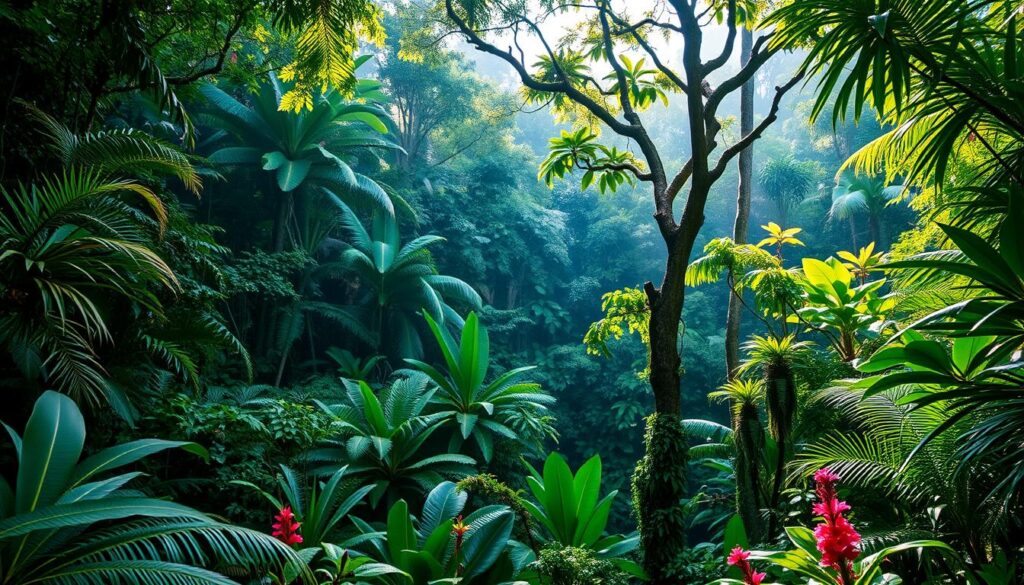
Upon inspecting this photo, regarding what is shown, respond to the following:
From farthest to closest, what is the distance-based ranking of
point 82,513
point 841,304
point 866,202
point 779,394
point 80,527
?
point 866,202 → point 841,304 → point 779,394 → point 80,527 → point 82,513

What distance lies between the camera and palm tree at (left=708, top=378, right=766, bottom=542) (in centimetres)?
310

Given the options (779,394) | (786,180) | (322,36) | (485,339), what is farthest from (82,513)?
(786,180)

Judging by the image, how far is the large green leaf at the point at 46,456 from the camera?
1771mm

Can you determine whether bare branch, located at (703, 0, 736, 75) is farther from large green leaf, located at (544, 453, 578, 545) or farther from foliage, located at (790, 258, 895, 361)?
large green leaf, located at (544, 453, 578, 545)

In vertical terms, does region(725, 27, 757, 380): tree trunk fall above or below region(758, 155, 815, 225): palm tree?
below

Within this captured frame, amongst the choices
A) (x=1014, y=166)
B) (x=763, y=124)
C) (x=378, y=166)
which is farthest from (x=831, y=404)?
(x=378, y=166)

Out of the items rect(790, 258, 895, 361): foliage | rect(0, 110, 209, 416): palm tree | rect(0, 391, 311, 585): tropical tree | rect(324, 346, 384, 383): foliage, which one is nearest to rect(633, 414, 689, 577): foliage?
rect(790, 258, 895, 361): foliage

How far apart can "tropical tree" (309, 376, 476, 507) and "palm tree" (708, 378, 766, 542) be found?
275 centimetres

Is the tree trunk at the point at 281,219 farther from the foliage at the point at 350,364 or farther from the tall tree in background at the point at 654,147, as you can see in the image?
the tall tree in background at the point at 654,147

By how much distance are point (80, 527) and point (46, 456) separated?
28 centimetres

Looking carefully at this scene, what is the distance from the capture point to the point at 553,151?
142 inches

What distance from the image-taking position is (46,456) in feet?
6.03

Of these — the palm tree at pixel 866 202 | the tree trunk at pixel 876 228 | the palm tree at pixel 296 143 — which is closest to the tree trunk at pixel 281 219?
the palm tree at pixel 296 143

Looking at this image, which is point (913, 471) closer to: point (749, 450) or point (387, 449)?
point (749, 450)
